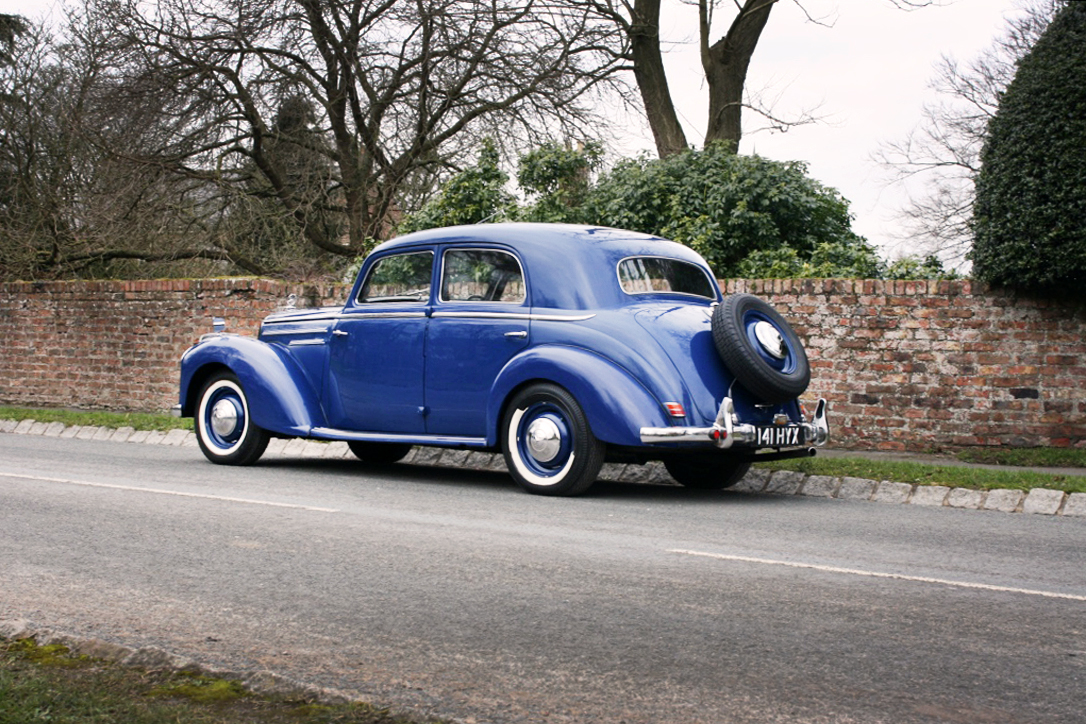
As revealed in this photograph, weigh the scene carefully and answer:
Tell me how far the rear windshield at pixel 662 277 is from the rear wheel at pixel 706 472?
4.47ft

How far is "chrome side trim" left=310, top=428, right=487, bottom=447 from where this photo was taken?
9570mm

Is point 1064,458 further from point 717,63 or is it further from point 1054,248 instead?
point 717,63

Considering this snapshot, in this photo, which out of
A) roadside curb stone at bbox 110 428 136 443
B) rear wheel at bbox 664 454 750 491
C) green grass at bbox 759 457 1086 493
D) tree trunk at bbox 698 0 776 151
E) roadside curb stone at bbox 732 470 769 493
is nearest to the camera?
green grass at bbox 759 457 1086 493

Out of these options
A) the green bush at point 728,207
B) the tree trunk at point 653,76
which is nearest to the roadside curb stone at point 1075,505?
the green bush at point 728,207

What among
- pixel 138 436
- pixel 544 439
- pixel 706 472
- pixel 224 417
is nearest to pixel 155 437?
pixel 138 436

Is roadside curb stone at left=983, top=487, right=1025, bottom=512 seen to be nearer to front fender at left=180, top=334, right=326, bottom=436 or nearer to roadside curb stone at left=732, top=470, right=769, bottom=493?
roadside curb stone at left=732, top=470, right=769, bottom=493

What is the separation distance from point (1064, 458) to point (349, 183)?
15.9 metres

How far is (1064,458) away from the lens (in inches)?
442

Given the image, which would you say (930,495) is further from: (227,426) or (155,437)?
(155,437)

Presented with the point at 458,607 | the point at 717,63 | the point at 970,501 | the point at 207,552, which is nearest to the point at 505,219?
the point at 717,63

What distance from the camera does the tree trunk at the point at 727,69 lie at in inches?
858

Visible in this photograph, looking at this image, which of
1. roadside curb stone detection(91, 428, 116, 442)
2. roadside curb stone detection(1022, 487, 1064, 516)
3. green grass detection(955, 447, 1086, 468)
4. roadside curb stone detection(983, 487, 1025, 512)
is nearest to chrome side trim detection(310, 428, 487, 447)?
roadside curb stone detection(983, 487, 1025, 512)

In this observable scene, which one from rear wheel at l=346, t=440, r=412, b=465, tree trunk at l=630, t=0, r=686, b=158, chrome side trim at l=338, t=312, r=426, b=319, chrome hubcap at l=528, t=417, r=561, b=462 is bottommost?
rear wheel at l=346, t=440, r=412, b=465

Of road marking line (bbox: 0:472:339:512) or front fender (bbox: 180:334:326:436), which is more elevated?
front fender (bbox: 180:334:326:436)
